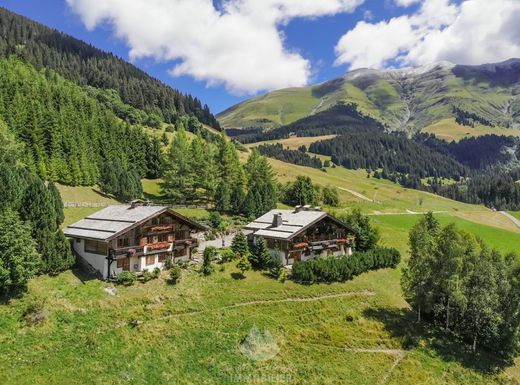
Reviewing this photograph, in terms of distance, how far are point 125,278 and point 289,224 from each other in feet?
94.5

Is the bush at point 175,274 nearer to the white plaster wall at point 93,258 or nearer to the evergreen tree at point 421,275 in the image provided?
the white plaster wall at point 93,258

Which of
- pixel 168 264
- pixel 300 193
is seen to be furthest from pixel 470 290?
pixel 300 193

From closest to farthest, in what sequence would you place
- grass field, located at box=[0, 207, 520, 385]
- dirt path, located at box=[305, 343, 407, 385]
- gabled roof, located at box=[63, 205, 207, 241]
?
grass field, located at box=[0, 207, 520, 385] < dirt path, located at box=[305, 343, 407, 385] < gabled roof, located at box=[63, 205, 207, 241]

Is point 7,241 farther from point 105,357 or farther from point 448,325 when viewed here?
point 448,325

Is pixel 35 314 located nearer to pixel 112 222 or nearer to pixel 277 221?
pixel 112 222

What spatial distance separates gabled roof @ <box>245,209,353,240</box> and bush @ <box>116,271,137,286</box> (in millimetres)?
23766

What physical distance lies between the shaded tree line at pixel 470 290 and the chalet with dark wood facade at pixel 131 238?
105ft

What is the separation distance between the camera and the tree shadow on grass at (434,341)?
157 feet

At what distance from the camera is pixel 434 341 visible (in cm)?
5050

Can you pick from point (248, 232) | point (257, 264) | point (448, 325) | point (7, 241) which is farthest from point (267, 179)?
point (7, 241)

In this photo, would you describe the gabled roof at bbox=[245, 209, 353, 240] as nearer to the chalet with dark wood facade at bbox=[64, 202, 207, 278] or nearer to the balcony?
the chalet with dark wood facade at bbox=[64, 202, 207, 278]

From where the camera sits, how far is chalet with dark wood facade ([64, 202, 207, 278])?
53844 millimetres

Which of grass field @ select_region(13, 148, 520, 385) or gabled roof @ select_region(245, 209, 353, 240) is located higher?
gabled roof @ select_region(245, 209, 353, 240)

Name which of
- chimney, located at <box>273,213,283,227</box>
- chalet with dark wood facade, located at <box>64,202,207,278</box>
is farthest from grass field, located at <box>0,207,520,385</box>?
chimney, located at <box>273,213,283,227</box>
